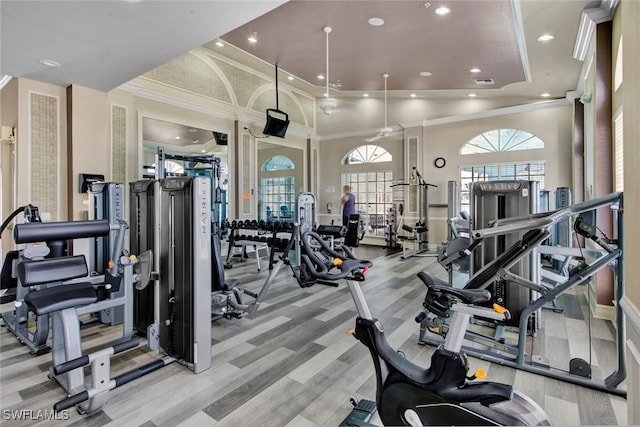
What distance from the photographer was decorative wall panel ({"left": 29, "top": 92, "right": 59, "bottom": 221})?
4578mm

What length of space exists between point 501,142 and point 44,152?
29.5 feet

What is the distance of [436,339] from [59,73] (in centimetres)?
564

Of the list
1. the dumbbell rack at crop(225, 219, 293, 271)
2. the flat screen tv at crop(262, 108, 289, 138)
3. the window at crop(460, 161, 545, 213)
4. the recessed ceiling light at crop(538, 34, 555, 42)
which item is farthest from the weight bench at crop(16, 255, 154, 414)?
the window at crop(460, 161, 545, 213)

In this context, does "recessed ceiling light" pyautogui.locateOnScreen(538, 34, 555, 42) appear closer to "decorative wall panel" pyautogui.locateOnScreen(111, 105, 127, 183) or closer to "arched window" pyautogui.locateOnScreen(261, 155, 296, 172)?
"decorative wall panel" pyautogui.locateOnScreen(111, 105, 127, 183)

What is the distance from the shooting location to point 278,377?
7.80 feet

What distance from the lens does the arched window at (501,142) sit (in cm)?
732

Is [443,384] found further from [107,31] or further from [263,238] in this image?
[263,238]

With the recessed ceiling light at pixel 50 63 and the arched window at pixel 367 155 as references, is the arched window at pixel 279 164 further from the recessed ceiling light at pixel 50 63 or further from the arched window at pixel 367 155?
the recessed ceiling light at pixel 50 63

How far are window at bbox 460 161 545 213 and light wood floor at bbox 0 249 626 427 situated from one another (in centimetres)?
444

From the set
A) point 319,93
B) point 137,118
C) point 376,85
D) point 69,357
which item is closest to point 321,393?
point 69,357

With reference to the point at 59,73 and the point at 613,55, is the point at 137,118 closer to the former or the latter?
the point at 59,73

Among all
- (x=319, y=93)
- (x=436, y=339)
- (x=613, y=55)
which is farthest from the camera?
(x=319, y=93)

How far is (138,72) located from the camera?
13.9 feet

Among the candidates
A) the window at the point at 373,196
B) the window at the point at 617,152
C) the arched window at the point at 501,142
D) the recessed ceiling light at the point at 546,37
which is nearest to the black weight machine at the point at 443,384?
the window at the point at 617,152
